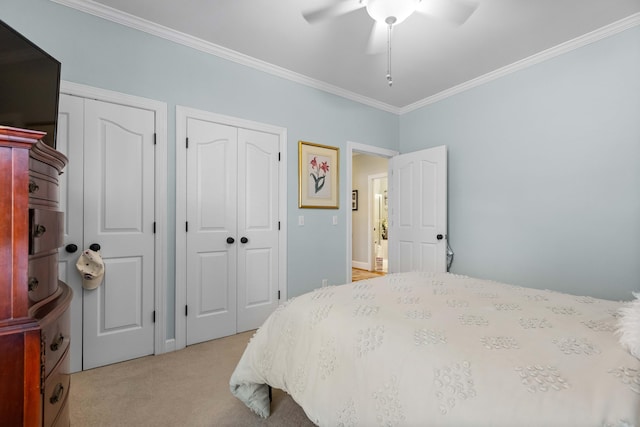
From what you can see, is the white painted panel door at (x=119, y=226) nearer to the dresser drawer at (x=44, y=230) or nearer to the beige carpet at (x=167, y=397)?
the beige carpet at (x=167, y=397)

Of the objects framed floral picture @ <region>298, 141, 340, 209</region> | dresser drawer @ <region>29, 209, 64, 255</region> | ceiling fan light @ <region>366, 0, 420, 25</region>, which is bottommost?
dresser drawer @ <region>29, 209, 64, 255</region>

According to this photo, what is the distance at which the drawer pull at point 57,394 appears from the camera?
0.94 metres

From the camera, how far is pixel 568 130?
2688 mm

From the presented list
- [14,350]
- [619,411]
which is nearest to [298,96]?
[14,350]

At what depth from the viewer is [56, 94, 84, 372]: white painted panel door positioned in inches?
81.7

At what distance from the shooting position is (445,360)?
93cm

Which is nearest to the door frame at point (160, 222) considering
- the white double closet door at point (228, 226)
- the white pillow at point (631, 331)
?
the white double closet door at point (228, 226)

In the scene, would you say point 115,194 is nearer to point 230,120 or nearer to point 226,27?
point 230,120

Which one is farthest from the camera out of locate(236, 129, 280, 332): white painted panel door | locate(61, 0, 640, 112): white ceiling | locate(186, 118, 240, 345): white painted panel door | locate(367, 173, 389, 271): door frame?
locate(367, 173, 389, 271): door frame

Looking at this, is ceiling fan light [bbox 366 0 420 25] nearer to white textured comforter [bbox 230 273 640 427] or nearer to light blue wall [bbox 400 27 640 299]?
white textured comforter [bbox 230 273 640 427]

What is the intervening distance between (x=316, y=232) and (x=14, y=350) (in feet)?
9.07

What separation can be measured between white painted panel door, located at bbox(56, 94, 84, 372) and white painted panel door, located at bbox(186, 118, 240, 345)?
28.7 inches

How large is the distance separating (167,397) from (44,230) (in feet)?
4.61

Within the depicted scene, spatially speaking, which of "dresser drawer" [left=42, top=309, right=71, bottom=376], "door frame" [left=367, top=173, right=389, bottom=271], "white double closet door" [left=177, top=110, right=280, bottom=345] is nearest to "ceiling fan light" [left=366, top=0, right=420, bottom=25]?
"white double closet door" [left=177, top=110, right=280, bottom=345]
